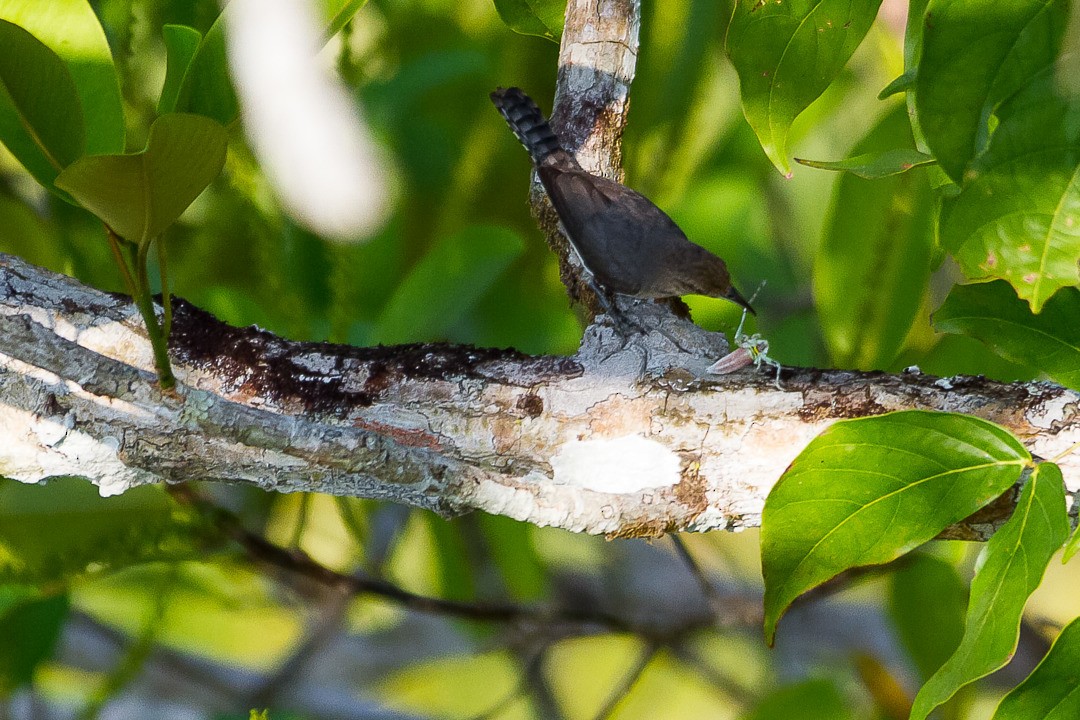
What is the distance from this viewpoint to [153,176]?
25.5 inches

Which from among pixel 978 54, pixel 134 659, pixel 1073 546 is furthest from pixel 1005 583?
pixel 134 659

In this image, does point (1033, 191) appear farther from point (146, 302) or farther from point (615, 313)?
point (146, 302)

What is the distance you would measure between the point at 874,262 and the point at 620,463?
80 centimetres

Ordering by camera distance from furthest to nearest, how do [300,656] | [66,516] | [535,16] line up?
[300,656], [66,516], [535,16]

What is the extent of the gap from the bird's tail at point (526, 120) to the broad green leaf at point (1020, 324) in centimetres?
57

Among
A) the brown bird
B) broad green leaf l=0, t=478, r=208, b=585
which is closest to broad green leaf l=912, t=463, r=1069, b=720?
the brown bird

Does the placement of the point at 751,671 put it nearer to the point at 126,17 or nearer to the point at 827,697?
the point at 827,697

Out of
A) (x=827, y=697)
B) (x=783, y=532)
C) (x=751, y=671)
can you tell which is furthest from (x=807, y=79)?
(x=751, y=671)

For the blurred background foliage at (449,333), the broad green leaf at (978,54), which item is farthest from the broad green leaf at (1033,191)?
the blurred background foliage at (449,333)

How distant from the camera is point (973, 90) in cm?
61

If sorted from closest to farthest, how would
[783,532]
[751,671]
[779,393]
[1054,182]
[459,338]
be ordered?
[1054,182], [783,532], [779,393], [459,338], [751,671]

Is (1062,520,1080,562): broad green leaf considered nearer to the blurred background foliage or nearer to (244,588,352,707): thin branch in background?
the blurred background foliage

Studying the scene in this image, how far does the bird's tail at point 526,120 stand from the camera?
1.19 metres

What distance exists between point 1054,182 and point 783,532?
324 millimetres
